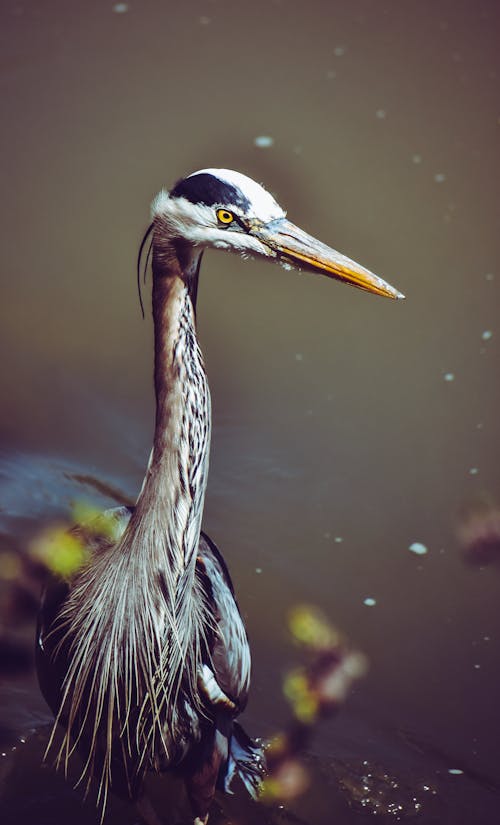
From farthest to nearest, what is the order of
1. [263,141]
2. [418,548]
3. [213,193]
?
1. [263,141]
2. [418,548]
3. [213,193]

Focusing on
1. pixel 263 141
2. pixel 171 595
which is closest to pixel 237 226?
pixel 171 595

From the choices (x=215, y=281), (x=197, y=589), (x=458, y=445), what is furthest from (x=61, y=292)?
(x=197, y=589)

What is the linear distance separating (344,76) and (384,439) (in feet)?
5.63

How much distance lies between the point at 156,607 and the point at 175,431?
0.30 m

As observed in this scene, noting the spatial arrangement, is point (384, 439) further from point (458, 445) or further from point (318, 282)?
point (318, 282)

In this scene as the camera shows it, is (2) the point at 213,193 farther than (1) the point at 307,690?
No

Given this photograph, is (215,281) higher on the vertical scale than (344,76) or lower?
lower

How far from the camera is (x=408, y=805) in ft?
5.90

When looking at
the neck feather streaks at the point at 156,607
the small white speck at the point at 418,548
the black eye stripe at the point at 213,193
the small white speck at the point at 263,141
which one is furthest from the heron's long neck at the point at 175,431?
the small white speck at the point at 263,141

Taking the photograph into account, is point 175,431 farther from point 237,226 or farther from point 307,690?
point 307,690

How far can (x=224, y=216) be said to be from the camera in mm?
1331

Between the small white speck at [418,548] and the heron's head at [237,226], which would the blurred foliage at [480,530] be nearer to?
the small white speck at [418,548]

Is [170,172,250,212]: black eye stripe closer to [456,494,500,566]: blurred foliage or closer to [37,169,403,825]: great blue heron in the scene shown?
[37,169,403,825]: great blue heron

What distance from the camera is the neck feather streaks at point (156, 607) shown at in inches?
52.8
